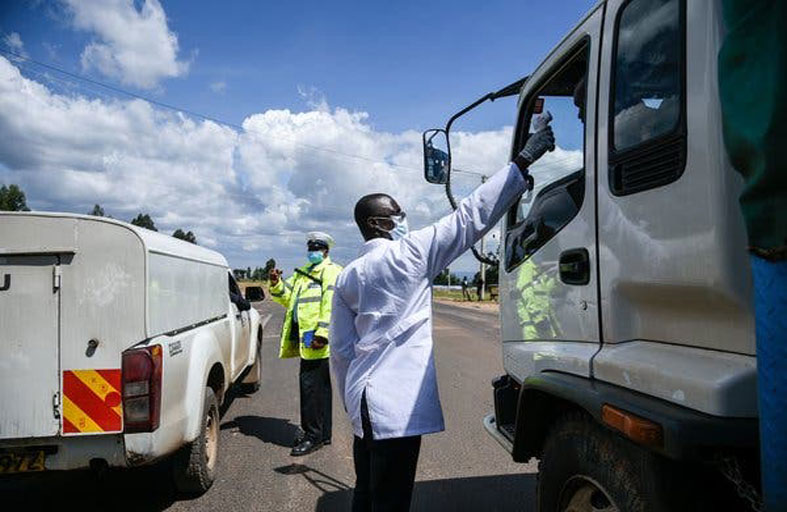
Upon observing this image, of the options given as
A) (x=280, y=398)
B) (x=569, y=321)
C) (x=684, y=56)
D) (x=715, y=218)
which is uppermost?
(x=684, y=56)

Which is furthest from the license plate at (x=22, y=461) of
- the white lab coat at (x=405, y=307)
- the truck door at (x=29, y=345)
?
the white lab coat at (x=405, y=307)

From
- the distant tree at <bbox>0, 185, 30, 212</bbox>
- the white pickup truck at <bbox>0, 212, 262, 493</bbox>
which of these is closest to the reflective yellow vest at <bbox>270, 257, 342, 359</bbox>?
the white pickup truck at <bbox>0, 212, 262, 493</bbox>

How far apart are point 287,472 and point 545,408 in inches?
123

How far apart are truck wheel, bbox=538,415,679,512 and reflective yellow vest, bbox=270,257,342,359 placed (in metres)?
3.24

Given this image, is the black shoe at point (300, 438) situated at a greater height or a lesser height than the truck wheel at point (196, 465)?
lesser

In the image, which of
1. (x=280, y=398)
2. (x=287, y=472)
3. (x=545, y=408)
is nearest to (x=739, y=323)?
(x=545, y=408)

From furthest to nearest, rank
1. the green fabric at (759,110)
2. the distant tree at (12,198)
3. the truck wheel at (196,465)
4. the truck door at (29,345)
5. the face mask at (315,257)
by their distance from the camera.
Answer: the distant tree at (12,198) → the face mask at (315,257) → the truck wheel at (196,465) → the truck door at (29,345) → the green fabric at (759,110)

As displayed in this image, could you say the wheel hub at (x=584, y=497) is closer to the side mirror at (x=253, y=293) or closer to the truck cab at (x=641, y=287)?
the truck cab at (x=641, y=287)

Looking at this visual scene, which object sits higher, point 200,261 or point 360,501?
point 200,261

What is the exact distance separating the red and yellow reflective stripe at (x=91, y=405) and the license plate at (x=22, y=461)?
0.72ft

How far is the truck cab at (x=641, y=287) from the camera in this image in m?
1.54

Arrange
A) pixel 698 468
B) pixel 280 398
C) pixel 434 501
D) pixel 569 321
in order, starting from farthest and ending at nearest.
A: 1. pixel 280 398
2. pixel 434 501
3. pixel 569 321
4. pixel 698 468

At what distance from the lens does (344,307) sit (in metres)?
2.56

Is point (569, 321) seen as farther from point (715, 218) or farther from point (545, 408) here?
point (715, 218)
